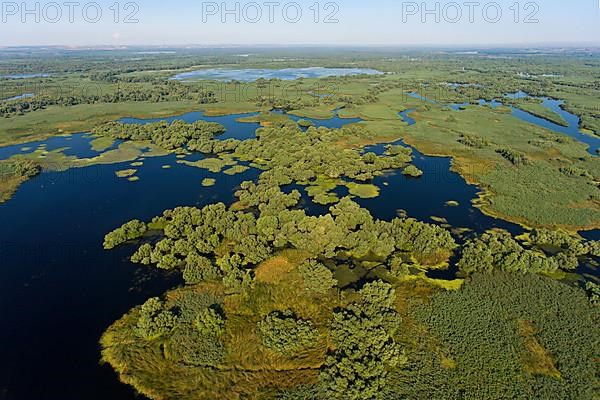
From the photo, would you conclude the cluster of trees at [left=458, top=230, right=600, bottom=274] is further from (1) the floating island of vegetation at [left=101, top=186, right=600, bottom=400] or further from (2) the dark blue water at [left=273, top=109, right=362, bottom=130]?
(2) the dark blue water at [left=273, top=109, right=362, bottom=130]

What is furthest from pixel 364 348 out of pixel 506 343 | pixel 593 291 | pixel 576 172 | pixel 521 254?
pixel 576 172

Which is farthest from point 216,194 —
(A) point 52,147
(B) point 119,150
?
(A) point 52,147

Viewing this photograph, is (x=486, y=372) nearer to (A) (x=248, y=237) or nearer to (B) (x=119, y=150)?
(A) (x=248, y=237)

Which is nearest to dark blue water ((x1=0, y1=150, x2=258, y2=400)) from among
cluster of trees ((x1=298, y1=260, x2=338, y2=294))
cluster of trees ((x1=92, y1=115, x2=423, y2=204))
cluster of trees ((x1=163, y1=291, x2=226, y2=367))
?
cluster of trees ((x1=163, y1=291, x2=226, y2=367))

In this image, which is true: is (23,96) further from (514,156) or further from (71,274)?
(514,156)

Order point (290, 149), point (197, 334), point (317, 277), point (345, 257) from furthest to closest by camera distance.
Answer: point (290, 149) → point (345, 257) → point (317, 277) → point (197, 334)

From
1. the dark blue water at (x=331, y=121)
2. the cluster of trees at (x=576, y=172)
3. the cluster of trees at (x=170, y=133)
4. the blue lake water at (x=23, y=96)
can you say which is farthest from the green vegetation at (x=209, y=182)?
the blue lake water at (x=23, y=96)

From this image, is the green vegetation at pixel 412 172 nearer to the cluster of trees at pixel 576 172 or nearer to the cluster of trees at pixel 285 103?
the cluster of trees at pixel 576 172
